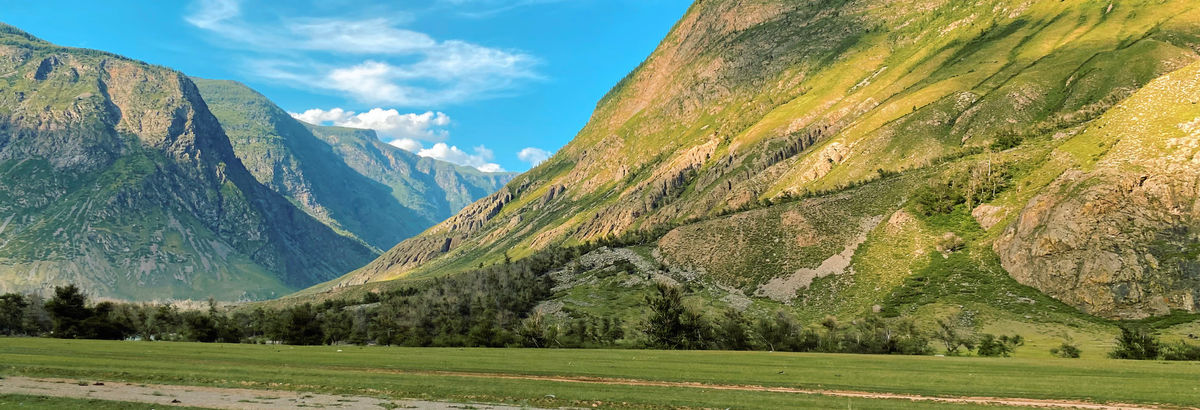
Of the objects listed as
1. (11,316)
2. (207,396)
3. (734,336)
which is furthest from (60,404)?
(11,316)

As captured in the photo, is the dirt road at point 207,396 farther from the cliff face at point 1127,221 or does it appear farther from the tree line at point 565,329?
the cliff face at point 1127,221

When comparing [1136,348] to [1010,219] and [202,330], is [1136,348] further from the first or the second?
→ [202,330]

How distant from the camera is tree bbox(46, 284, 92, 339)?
118 metres

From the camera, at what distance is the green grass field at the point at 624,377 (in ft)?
136

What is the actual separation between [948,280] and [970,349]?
2820cm

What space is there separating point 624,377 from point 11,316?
15187 cm

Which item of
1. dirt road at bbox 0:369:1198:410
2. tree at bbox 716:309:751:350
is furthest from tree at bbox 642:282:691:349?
dirt road at bbox 0:369:1198:410

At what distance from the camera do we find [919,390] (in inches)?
1821

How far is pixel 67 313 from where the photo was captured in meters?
120

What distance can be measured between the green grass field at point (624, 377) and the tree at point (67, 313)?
190 ft

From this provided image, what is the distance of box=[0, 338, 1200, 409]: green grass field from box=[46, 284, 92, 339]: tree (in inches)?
2277

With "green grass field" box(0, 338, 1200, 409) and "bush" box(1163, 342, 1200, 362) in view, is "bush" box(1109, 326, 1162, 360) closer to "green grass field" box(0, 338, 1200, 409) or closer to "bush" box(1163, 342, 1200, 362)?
"bush" box(1163, 342, 1200, 362)

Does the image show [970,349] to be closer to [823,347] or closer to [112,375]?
[823,347]

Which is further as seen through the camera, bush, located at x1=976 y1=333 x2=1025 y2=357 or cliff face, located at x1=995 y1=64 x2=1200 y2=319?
cliff face, located at x1=995 y1=64 x2=1200 y2=319
